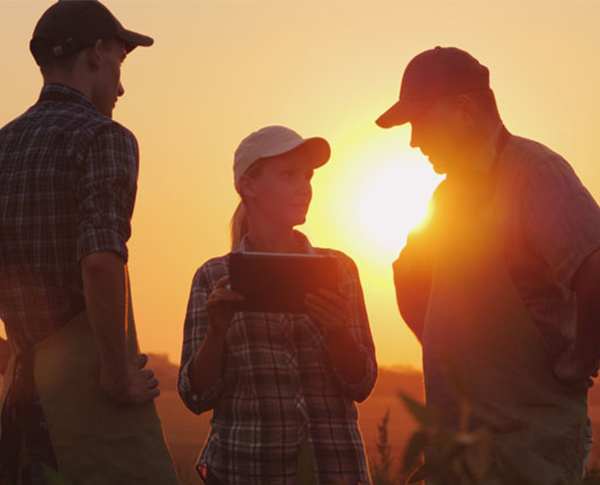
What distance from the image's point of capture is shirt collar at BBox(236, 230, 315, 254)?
412 cm

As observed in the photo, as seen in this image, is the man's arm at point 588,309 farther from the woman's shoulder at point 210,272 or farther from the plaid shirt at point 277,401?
the woman's shoulder at point 210,272

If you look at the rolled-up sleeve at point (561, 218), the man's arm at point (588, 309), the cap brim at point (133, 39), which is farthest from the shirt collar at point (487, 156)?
the cap brim at point (133, 39)

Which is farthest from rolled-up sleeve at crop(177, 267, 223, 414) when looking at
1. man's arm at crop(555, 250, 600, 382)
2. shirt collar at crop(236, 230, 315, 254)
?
man's arm at crop(555, 250, 600, 382)

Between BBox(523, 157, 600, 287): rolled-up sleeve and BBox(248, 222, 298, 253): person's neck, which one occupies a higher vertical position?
BBox(523, 157, 600, 287): rolled-up sleeve

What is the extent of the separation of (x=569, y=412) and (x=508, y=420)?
0.24m

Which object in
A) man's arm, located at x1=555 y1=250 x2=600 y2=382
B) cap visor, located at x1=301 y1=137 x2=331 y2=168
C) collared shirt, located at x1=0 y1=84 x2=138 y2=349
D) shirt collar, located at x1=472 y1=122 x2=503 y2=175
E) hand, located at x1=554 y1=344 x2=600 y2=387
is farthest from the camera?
cap visor, located at x1=301 y1=137 x2=331 y2=168

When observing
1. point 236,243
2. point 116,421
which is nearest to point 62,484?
point 116,421

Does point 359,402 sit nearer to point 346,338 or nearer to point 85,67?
point 346,338

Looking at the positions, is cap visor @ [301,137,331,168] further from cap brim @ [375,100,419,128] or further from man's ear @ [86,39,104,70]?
man's ear @ [86,39,104,70]

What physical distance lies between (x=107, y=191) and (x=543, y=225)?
1506 millimetres

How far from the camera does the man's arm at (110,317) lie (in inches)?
112

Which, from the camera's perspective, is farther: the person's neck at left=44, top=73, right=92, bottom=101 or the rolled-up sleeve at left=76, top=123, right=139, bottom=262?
the person's neck at left=44, top=73, right=92, bottom=101

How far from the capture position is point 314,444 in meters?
3.70

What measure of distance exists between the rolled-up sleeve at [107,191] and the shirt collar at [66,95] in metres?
0.22
